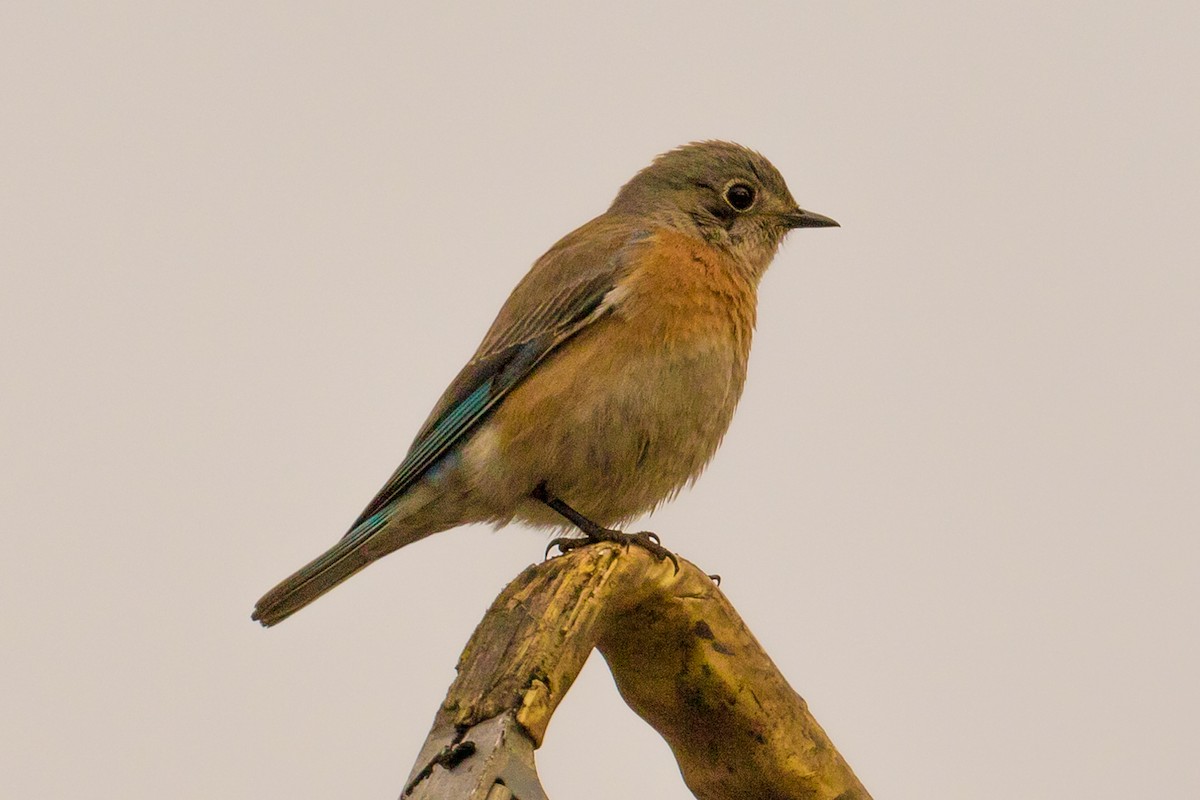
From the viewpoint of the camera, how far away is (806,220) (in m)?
6.91

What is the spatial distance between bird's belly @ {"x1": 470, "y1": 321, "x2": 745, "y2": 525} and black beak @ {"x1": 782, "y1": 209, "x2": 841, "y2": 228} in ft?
3.81

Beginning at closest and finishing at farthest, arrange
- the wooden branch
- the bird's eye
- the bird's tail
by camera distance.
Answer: the wooden branch, the bird's tail, the bird's eye

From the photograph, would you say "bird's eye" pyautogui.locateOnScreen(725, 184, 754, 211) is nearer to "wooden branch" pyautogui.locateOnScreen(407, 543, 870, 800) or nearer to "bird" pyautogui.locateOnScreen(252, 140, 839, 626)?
"bird" pyautogui.locateOnScreen(252, 140, 839, 626)

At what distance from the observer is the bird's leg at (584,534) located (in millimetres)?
4691

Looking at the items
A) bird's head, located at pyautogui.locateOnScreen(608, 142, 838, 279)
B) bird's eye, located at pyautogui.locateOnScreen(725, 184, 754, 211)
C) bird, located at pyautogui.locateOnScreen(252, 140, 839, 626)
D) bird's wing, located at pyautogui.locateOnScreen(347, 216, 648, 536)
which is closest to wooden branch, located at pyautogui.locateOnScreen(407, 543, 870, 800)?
bird, located at pyautogui.locateOnScreen(252, 140, 839, 626)

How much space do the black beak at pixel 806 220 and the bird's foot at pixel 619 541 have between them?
6.20 ft

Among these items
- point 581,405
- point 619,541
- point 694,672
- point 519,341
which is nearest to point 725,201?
point 519,341

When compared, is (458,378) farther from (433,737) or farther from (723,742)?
(433,737)

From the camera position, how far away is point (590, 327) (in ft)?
19.2

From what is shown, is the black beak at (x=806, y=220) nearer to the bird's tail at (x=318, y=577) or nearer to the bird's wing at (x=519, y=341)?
the bird's wing at (x=519, y=341)

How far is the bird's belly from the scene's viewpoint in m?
5.66

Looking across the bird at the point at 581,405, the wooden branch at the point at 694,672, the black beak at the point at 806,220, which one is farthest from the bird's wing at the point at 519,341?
the wooden branch at the point at 694,672

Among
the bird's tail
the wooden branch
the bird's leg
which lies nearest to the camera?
the wooden branch

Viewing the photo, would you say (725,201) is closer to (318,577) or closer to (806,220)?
(806,220)
